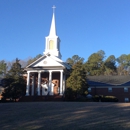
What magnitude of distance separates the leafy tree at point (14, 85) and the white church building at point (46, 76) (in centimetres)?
119

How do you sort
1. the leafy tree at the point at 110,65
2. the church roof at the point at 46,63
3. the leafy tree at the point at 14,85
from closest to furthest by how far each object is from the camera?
the leafy tree at the point at 14,85
the church roof at the point at 46,63
the leafy tree at the point at 110,65

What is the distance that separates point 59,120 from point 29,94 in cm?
2678

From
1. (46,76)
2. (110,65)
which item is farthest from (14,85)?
(110,65)

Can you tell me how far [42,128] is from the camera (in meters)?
12.8

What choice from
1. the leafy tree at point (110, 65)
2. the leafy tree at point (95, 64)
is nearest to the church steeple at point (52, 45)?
the leafy tree at point (95, 64)

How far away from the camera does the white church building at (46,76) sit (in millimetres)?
40281

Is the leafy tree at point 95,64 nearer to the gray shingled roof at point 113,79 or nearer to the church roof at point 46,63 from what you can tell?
the gray shingled roof at point 113,79

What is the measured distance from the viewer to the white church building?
40.3 meters

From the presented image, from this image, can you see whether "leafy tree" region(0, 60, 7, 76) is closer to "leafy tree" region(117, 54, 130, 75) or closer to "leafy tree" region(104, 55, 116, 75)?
"leafy tree" region(104, 55, 116, 75)

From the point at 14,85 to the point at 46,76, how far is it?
6.94 metres

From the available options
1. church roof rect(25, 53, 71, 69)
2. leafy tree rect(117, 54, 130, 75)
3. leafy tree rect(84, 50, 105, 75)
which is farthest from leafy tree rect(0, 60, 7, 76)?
leafy tree rect(117, 54, 130, 75)

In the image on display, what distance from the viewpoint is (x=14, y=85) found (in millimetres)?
38875

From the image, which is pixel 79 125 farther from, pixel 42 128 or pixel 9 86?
pixel 9 86

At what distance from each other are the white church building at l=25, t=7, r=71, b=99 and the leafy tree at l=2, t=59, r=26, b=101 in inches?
47.0
